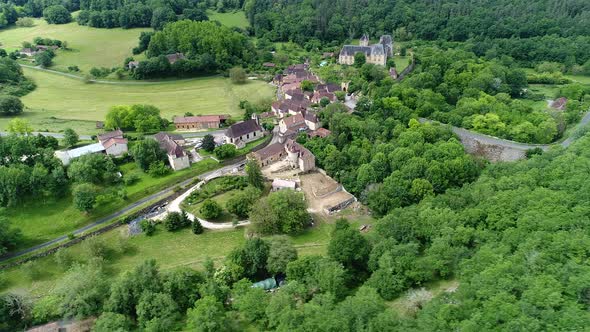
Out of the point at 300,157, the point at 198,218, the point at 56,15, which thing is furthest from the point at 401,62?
the point at 56,15

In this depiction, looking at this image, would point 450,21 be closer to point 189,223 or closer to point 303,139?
point 303,139

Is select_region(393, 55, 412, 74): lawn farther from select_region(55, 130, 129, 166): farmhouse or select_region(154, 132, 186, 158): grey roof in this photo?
select_region(55, 130, 129, 166): farmhouse

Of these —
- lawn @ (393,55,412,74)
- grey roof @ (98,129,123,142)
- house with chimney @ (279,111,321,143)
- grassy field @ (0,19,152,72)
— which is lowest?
house with chimney @ (279,111,321,143)

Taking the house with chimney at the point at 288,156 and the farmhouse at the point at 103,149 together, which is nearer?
the farmhouse at the point at 103,149

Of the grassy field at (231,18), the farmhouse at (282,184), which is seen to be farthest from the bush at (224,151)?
the grassy field at (231,18)

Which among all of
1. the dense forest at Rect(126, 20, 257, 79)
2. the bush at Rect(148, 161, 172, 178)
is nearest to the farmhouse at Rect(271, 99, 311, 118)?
the bush at Rect(148, 161, 172, 178)

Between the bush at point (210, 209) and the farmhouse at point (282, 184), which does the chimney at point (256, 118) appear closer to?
the farmhouse at point (282, 184)
